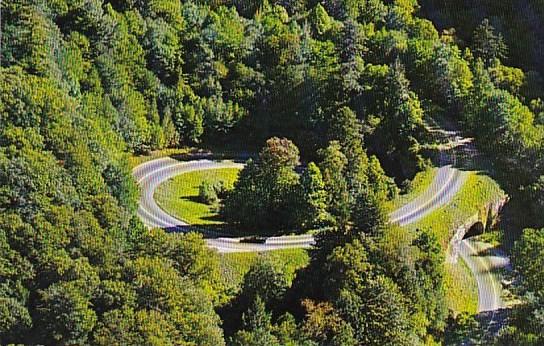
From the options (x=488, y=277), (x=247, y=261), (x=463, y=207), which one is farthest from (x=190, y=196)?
(x=488, y=277)

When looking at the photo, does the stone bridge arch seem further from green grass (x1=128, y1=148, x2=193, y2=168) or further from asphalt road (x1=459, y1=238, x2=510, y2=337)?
green grass (x1=128, y1=148, x2=193, y2=168)

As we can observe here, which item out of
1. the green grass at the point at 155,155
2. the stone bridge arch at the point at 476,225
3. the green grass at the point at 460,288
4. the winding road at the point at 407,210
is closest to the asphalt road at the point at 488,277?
the winding road at the point at 407,210

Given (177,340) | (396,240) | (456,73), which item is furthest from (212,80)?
(177,340)

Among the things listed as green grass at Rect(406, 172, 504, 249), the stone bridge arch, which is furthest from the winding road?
the stone bridge arch

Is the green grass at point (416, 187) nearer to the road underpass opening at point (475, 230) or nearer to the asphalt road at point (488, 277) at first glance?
the road underpass opening at point (475, 230)

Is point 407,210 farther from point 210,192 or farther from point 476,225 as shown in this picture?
point 210,192

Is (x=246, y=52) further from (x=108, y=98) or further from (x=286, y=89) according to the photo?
(x=108, y=98)
